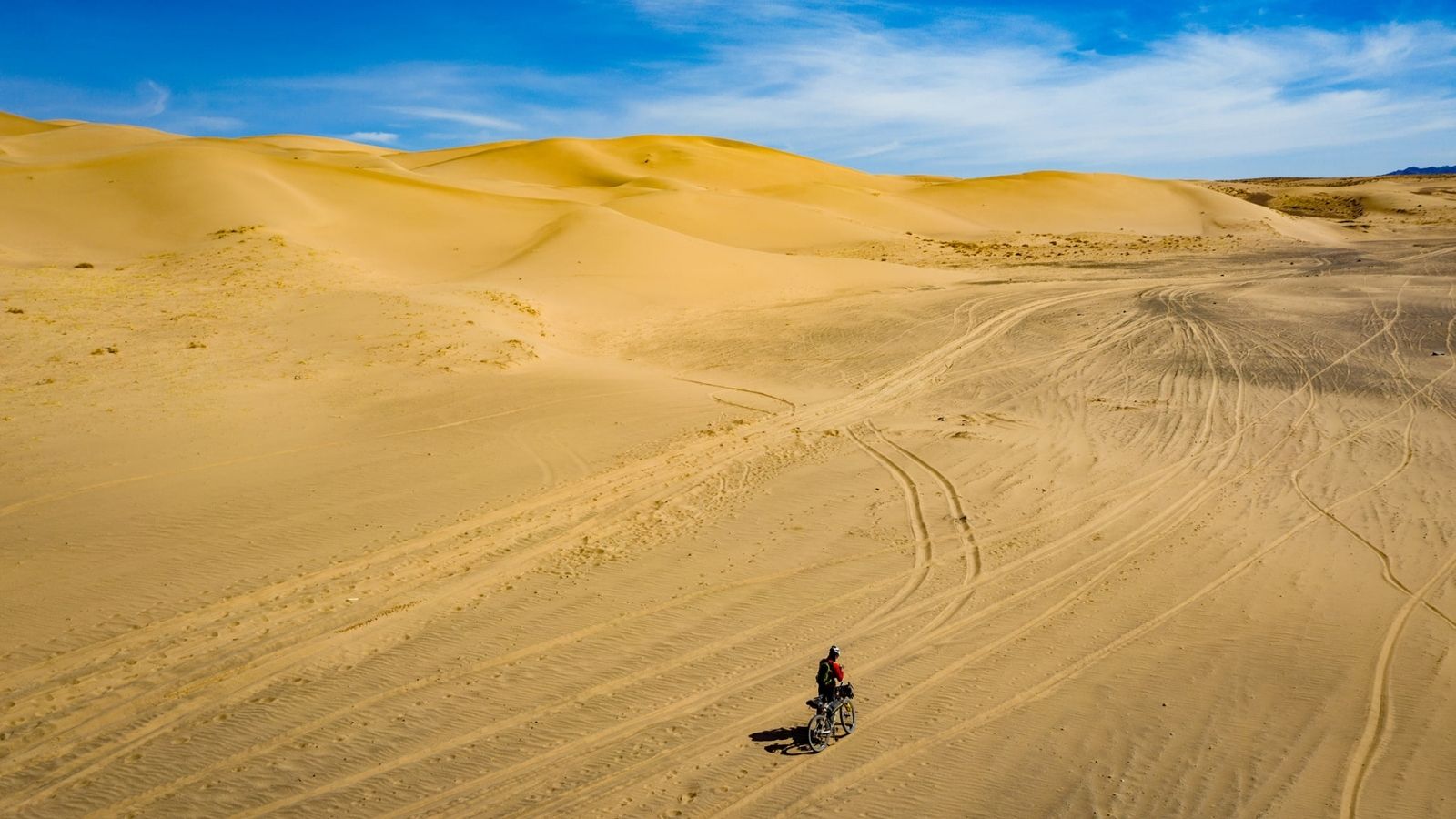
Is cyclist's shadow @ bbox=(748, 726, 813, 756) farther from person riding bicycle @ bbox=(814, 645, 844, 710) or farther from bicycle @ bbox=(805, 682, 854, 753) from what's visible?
person riding bicycle @ bbox=(814, 645, 844, 710)

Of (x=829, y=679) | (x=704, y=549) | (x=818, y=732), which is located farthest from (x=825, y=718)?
(x=704, y=549)

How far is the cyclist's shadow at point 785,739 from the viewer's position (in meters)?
6.59

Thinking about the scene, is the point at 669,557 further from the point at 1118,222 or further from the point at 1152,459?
the point at 1118,222

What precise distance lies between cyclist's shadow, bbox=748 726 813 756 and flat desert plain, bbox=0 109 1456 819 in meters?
0.03

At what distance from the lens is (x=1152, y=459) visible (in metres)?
13.1

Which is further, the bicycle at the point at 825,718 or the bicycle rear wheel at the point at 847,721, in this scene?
the bicycle rear wheel at the point at 847,721

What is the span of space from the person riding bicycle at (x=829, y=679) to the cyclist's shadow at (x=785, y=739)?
305mm

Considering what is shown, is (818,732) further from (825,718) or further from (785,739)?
(785,739)

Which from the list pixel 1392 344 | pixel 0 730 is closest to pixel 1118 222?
pixel 1392 344

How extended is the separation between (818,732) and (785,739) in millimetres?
269

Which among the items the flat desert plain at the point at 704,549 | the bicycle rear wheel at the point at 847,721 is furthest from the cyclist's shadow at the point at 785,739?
the bicycle rear wheel at the point at 847,721

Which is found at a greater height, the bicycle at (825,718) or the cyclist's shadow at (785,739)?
the bicycle at (825,718)

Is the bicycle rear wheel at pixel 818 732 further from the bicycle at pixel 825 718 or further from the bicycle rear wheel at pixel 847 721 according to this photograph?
the bicycle rear wheel at pixel 847 721

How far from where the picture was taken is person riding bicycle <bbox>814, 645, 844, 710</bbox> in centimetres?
646
